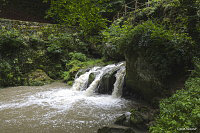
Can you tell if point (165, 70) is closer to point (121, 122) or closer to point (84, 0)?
point (121, 122)

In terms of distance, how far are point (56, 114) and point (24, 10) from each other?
15.6m

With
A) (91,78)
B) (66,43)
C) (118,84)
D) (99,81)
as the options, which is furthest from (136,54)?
(66,43)

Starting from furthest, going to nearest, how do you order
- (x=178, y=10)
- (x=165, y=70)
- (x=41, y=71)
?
(x=41, y=71) < (x=178, y=10) < (x=165, y=70)

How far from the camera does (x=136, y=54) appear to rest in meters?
6.30

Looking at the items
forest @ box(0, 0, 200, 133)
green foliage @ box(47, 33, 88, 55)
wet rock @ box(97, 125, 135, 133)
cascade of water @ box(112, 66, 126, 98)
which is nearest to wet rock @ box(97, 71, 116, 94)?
forest @ box(0, 0, 200, 133)

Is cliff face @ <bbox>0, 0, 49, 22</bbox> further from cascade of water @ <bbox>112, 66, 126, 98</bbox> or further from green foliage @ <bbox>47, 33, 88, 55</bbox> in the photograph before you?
cascade of water @ <bbox>112, 66, 126, 98</bbox>

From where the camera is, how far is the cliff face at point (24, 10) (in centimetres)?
1544

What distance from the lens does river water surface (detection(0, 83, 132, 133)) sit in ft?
13.2

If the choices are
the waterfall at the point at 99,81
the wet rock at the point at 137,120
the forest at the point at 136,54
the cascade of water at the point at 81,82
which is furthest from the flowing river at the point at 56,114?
the cascade of water at the point at 81,82

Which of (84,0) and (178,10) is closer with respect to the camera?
(84,0)

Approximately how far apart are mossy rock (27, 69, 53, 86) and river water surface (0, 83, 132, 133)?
332 cm

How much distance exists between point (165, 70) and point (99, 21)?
2.88m

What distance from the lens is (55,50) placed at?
12.9 m

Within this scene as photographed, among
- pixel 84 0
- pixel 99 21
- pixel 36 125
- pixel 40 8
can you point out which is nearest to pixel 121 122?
pixel 36 125
